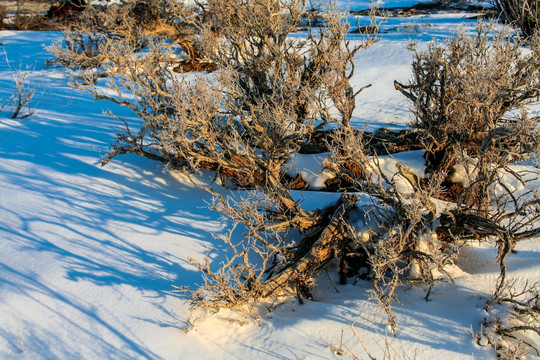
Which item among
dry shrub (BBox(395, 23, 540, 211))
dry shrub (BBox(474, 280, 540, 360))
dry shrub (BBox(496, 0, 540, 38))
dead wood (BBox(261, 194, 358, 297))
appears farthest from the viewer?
dry shrub (BBox(496, 0, 540, 38))

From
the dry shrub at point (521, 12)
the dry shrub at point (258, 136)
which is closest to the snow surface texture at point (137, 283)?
the dry shrub at point (258, 136)

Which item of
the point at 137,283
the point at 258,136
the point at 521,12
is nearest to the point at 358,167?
the point at 258,136

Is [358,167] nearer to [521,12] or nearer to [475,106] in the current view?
[475,106]

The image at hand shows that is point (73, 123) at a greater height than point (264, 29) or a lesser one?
lesser

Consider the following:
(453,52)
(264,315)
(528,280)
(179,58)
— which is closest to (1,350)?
(264,315)

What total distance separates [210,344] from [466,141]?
13.2 ft

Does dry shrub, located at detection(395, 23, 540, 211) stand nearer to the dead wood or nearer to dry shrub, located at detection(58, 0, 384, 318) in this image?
dry shrub, located at detection(58, 0, 384, 318)

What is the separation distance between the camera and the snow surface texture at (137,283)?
387 cm

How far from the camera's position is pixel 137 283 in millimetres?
4617

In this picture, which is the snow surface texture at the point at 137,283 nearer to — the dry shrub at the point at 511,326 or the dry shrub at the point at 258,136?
the dry shrub at the point at 511,326

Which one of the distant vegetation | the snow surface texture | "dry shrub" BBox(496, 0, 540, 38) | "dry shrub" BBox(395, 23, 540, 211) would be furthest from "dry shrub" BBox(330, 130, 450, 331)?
"dry shrub" BBox(496, 0, 540, 38)

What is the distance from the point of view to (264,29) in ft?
24.1

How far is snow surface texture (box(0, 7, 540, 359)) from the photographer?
3865 mm

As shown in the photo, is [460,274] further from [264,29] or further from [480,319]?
[264,29]
